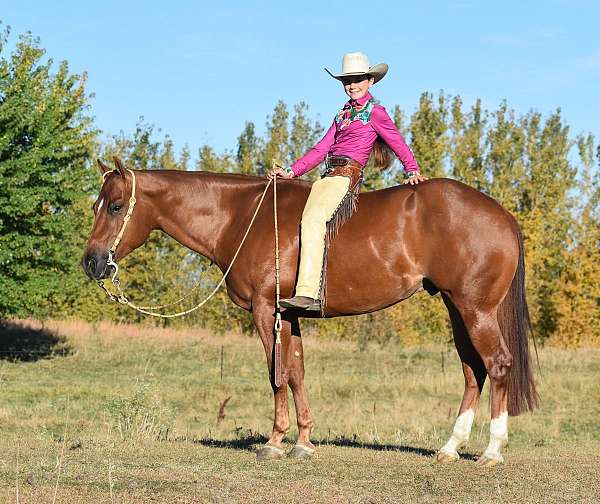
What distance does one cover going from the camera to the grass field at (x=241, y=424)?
589 centimetres

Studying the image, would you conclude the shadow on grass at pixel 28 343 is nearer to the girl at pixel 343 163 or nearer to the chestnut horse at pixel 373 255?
the chestnut horse at pixel 373 255

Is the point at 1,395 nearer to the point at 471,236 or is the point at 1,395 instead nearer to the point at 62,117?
the point at 62,117

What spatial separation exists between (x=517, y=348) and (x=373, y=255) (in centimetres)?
154

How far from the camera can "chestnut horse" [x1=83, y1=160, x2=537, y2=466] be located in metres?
7.15

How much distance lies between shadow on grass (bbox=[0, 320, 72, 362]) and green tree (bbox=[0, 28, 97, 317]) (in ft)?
4.97

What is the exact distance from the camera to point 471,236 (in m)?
7.11

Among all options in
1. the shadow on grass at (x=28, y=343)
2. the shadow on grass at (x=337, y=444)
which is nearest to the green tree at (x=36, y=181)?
the shadow on grass at (x=28, y=343)

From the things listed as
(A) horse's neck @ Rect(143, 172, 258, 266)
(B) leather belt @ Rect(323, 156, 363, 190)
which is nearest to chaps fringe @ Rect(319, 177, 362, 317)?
(B) leather belt @ Rect(323, 156, 363, 190)

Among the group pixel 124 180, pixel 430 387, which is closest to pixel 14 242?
pixel 430 387

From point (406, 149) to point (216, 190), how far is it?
5.90ft

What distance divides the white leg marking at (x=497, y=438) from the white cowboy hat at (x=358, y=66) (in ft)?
10.5

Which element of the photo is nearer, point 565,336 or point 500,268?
point 500,268

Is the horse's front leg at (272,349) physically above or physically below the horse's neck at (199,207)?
below

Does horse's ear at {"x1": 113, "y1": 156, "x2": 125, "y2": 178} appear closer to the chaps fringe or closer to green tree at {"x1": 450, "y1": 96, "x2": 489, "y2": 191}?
the chaps fringe
